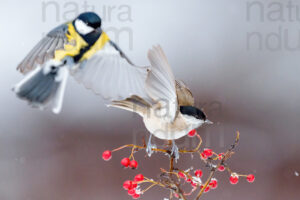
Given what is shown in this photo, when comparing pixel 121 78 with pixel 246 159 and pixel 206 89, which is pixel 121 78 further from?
pixel 246 159

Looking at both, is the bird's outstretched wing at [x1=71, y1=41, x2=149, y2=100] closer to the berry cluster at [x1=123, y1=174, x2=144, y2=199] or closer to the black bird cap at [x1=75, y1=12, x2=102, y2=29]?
the black bird cap at [x1=75, y1=12, x2=102, y2=29]

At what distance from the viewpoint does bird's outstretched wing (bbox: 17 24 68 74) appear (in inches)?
29.1

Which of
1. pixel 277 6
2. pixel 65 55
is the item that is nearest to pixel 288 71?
pixel 277 6

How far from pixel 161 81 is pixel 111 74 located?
117 mm

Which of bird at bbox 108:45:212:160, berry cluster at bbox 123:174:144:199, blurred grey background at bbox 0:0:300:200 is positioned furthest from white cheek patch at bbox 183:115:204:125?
blurred grey background at bbox 0:0:300:200

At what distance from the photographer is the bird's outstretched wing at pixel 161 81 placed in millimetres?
602

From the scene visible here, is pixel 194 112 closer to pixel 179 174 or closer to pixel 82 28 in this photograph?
pixel 179 174

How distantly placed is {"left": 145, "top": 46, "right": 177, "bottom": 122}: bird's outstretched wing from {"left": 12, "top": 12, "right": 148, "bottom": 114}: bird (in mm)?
46

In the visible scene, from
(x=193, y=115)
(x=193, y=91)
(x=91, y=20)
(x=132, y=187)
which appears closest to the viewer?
(x=91, y=20)

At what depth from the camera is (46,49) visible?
0.77 metres

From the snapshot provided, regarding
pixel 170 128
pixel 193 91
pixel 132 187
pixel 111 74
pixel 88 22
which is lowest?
pixel 193 91

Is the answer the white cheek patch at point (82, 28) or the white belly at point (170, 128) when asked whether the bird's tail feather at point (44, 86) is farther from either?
the white belly at point (170, 128)

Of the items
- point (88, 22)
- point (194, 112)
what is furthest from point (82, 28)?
point (194, 112)

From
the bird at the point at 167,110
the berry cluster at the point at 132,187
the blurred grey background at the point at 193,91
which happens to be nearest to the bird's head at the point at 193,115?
the bird at the point at 167,110
